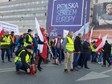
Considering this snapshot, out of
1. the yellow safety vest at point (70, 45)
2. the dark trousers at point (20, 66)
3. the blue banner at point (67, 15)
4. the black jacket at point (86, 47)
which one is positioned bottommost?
the dark trousers at point (20, 66)

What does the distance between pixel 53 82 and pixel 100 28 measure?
76597 mm

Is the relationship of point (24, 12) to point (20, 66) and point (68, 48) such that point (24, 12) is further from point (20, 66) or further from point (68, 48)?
point (20, 66)

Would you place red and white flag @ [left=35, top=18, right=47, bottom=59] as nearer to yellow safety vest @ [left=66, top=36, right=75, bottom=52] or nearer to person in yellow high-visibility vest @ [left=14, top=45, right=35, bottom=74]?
yellow safety vest @ [left=66, top=36, right=75, bottom=52]

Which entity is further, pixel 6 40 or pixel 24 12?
pixel 24 12

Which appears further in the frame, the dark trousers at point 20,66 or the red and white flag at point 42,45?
the red and white flag at point 42,45

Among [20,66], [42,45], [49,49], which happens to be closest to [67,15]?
[49,49]

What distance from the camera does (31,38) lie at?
Result: 13.2 metres

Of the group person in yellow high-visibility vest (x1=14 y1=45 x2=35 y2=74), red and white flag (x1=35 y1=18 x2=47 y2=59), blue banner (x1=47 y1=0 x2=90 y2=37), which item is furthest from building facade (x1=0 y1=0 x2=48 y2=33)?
person in yellow high-visibility vest (x1=14 y1=45 x2=35 y2=74)

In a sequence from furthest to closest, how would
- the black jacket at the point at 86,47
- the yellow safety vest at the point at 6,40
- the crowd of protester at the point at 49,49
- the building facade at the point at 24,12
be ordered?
the building facade at the point at 24,12 → the yellow safety vest at the point at 6,40 → the black jacket at the point at 86,47 → the crowd of protester at the point at 49,49

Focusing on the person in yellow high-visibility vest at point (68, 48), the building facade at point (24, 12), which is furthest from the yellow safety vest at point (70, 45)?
the building facade at point (24, 12)

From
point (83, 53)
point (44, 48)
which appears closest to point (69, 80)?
point (44, 48)

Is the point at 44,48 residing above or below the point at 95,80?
above

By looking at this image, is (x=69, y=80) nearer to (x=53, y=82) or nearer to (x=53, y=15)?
(x=53, y=82)

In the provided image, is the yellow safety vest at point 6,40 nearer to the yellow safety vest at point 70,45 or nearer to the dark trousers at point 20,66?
the yellow safety vest at point 70,45
